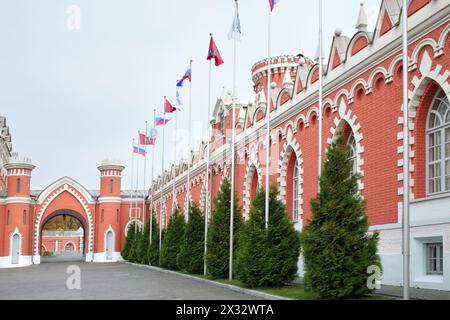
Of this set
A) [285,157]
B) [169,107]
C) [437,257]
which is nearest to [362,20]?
[285,157]

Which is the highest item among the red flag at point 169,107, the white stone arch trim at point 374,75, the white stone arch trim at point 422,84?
the red flag at point 169,107

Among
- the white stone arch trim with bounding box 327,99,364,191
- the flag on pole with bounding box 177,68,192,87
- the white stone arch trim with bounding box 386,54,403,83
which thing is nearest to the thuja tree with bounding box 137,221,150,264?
the flag on pole with bounding box 177,68,192,87

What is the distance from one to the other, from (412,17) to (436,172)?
464cm

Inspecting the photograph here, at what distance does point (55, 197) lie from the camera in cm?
6059

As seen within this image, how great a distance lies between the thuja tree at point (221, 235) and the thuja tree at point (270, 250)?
177 inches

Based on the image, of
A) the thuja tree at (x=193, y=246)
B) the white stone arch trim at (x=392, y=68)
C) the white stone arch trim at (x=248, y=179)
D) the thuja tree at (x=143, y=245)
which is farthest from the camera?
the thuja tree at (x=143, y=245)

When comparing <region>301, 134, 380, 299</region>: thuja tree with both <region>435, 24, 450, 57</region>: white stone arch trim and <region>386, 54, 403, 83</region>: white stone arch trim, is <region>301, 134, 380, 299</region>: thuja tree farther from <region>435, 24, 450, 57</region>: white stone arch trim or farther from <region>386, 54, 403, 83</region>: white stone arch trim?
<region>386, 54, 403, 83</region>: white stone arch trim

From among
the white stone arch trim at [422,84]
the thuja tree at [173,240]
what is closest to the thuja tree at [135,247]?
the thuja tree at [173,240]

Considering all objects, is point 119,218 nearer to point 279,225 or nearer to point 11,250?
point 11,250

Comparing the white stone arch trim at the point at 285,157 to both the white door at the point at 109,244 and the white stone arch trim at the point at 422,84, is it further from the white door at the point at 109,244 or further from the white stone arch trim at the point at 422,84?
the white door at the point at 109,244

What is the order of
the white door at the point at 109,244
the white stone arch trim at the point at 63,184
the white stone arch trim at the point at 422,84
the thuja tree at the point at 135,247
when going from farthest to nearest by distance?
1. the white door at the point at 109,244
2. the white stone arch trim at the point at 63,184
3. the thuja tree at the point at 135,247
4. the white stone arch trim at the point at 422,84

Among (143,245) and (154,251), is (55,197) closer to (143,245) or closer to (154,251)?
(143,245)

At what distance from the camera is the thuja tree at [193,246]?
3003 cm
